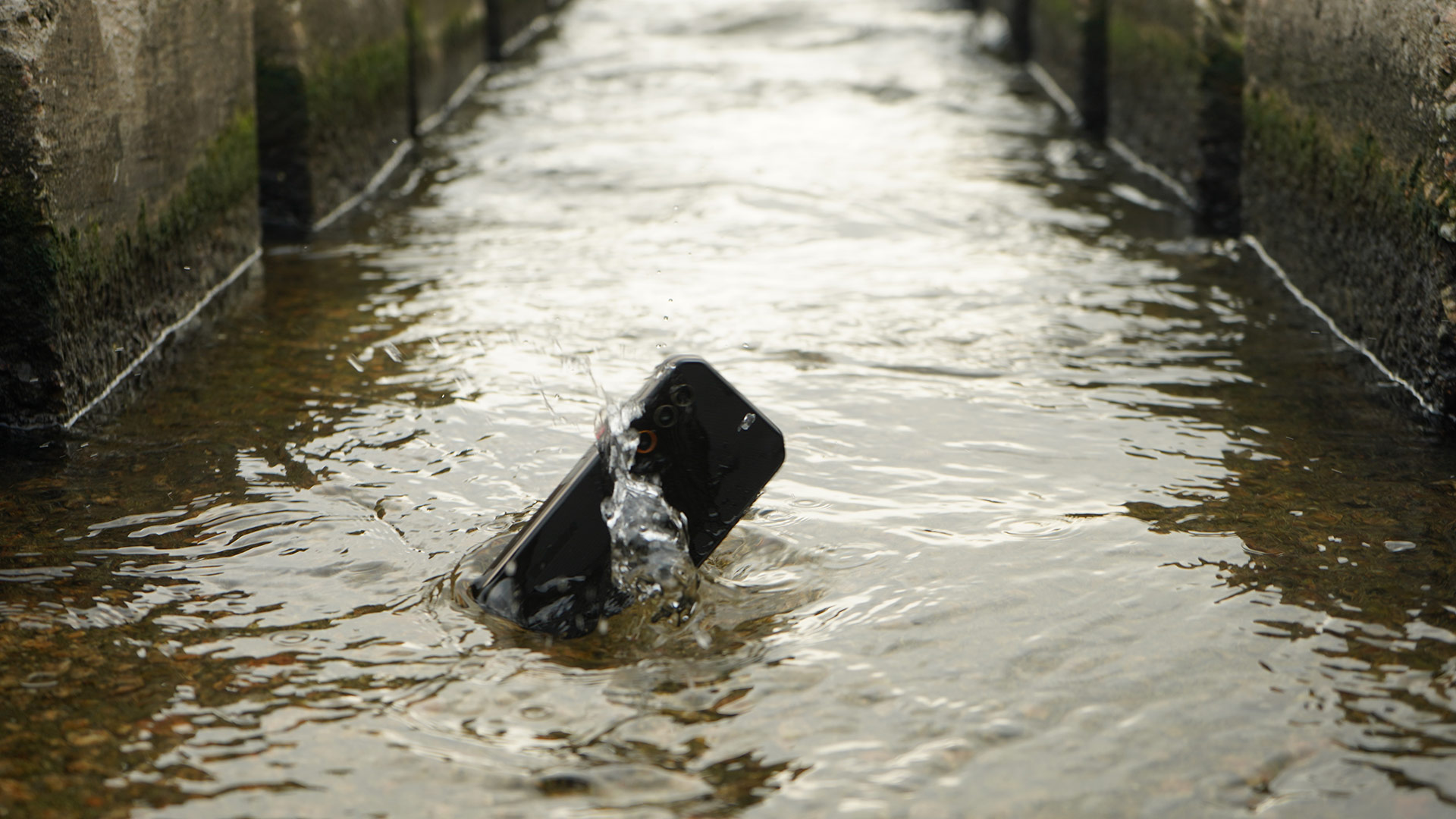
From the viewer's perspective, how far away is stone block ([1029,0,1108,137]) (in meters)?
8.82

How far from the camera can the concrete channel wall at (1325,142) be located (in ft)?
13.7

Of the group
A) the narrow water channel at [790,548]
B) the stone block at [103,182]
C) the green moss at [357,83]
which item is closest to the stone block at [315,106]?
the green moss at [357,83]

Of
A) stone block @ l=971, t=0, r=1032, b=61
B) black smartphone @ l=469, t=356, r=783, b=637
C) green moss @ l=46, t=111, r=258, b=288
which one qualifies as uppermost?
stone block @ l=971, t=0, r=1032, b=61

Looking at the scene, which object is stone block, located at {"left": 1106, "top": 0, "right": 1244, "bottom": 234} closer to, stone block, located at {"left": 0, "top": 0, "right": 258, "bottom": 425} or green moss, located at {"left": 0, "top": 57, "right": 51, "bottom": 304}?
stone block, located at {"left": 0, "top": 0, "right": 258, "bottom": 425}

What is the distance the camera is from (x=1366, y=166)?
4.75 meters

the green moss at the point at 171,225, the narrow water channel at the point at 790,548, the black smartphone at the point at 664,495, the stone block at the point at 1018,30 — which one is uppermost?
the stone block at the point at 1018,30

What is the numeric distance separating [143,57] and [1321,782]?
4.08 m

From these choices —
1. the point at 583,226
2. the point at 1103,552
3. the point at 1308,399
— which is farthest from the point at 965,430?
the point at 583,226

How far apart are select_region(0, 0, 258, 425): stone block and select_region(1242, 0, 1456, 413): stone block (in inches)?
155

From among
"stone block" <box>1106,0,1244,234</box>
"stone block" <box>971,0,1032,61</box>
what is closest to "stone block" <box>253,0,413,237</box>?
"stone block" <box>1106,0,1244,234</box>

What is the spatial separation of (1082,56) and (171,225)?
19.8 ft

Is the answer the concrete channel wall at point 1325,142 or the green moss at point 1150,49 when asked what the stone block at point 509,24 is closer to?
the green moss at point 1150,49

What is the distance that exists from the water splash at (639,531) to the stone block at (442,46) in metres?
5.99

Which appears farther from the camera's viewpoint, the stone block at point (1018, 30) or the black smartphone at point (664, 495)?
the stone block at point (1018, 30)
